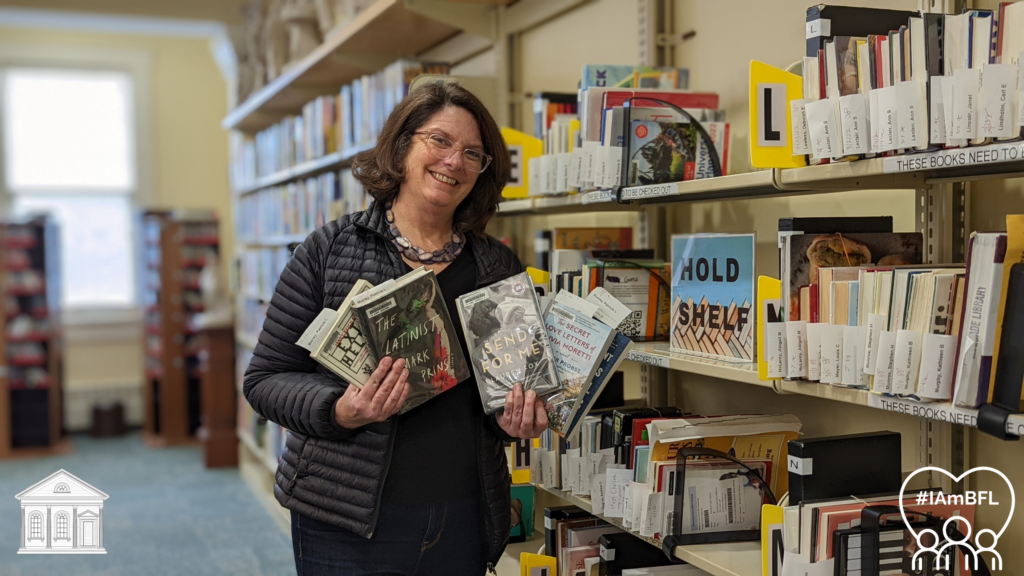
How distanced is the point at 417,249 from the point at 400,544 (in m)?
0.57

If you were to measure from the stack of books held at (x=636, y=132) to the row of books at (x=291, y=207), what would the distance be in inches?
58.9

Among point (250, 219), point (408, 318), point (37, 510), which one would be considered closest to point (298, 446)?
point (408, 318)

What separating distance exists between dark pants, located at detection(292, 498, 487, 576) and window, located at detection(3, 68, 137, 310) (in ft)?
23.2

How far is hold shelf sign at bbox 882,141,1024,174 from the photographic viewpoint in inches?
48.8

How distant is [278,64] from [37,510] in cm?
361

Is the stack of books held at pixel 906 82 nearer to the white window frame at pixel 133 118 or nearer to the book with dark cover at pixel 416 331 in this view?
the book with dark cover at pixel 416 331

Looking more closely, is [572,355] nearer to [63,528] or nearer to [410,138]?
[410,138]

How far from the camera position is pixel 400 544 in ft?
5.49

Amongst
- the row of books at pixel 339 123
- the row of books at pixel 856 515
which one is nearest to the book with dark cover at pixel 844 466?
the row of books at pixel 856 515

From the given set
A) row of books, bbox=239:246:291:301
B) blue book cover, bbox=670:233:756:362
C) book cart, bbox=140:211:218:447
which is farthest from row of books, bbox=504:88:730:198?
book cart, bbox=140:211:218:447

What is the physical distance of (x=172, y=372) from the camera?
7113 millimetres

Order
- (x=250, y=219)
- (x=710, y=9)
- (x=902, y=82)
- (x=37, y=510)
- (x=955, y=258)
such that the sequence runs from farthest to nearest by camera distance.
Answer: (x=250, y=219) < (x=710, y=9) < (x=37, y=510) < (x=955, y=258) < (x=902, y=82)

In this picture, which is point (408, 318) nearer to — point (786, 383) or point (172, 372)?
point (786, 383)

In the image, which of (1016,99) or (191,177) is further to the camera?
(191,177)
